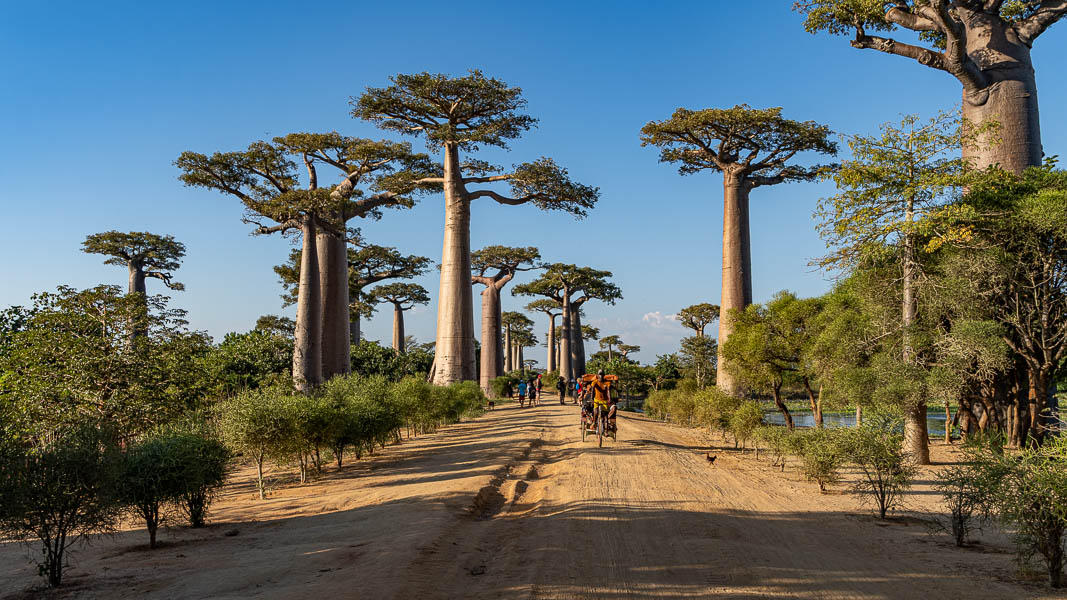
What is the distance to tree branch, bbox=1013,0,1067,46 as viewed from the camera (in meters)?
14.8

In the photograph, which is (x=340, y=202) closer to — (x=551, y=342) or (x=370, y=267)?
(x=370, y=267)

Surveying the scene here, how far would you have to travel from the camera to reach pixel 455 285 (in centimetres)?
2388

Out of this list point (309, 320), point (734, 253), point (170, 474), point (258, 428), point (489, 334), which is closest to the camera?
point (170, 474)

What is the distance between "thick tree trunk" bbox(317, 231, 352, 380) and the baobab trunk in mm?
4100

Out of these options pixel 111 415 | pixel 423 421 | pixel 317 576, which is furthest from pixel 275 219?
pixel 317 576

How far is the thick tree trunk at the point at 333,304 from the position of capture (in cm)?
2044

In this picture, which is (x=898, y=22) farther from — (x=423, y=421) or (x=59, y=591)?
(x=59, y=591)

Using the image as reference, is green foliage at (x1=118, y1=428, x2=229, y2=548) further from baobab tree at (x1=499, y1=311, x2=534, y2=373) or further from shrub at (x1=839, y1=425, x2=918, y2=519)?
baobab tree at (x1=499, y1=311, x2=534, y2=373)

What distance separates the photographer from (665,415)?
2606cm

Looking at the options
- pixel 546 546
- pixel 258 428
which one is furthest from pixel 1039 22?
pixel 258 428

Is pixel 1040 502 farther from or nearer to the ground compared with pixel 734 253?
nearer to the ground

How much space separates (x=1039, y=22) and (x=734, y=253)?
32.6 ft

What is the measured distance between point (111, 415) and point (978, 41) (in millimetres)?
19680

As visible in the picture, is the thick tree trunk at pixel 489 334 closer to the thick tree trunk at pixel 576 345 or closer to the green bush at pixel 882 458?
the thick tree trunk at pixel 576 345
